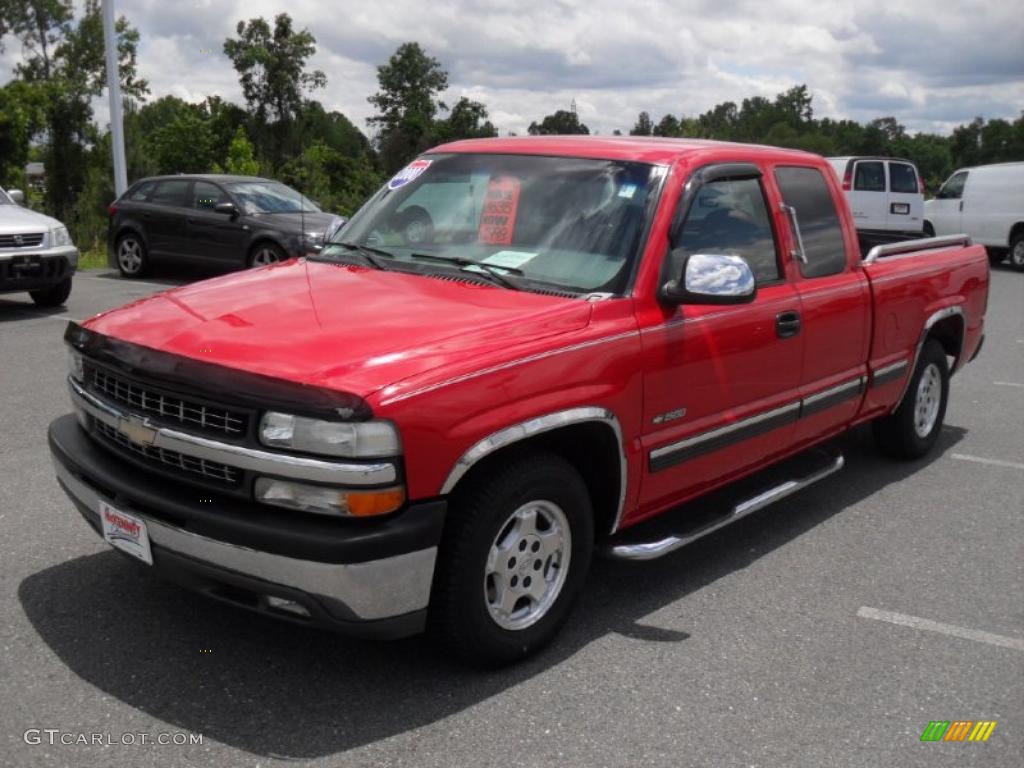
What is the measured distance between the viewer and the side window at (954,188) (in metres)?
22.3

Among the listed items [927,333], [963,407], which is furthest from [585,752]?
[963,407]

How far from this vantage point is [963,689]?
3777 millimetres

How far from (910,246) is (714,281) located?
2.84 m

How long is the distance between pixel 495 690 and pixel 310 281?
5.70 ft

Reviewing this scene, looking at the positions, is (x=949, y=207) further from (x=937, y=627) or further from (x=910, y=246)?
(x=937, y=627)

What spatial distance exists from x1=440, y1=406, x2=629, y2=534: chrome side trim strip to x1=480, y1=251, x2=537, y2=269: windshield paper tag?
78cm

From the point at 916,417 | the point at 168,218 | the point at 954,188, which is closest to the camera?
the point at 916,417

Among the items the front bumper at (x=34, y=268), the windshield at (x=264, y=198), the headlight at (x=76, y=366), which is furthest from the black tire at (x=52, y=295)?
the headlight at (x=76, y=366)

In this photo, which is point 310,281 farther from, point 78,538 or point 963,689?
point 963,689

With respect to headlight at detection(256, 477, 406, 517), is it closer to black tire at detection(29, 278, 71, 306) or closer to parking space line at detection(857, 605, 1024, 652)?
parking space line at detection(857, 605, 1024, 652)

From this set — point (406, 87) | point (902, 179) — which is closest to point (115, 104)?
point (902, 179)

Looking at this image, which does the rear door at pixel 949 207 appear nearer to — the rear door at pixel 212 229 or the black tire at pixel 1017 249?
the black tire at pixel 1017 249

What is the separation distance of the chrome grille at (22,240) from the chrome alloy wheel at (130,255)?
474 centimetres

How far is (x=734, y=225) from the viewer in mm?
4789
